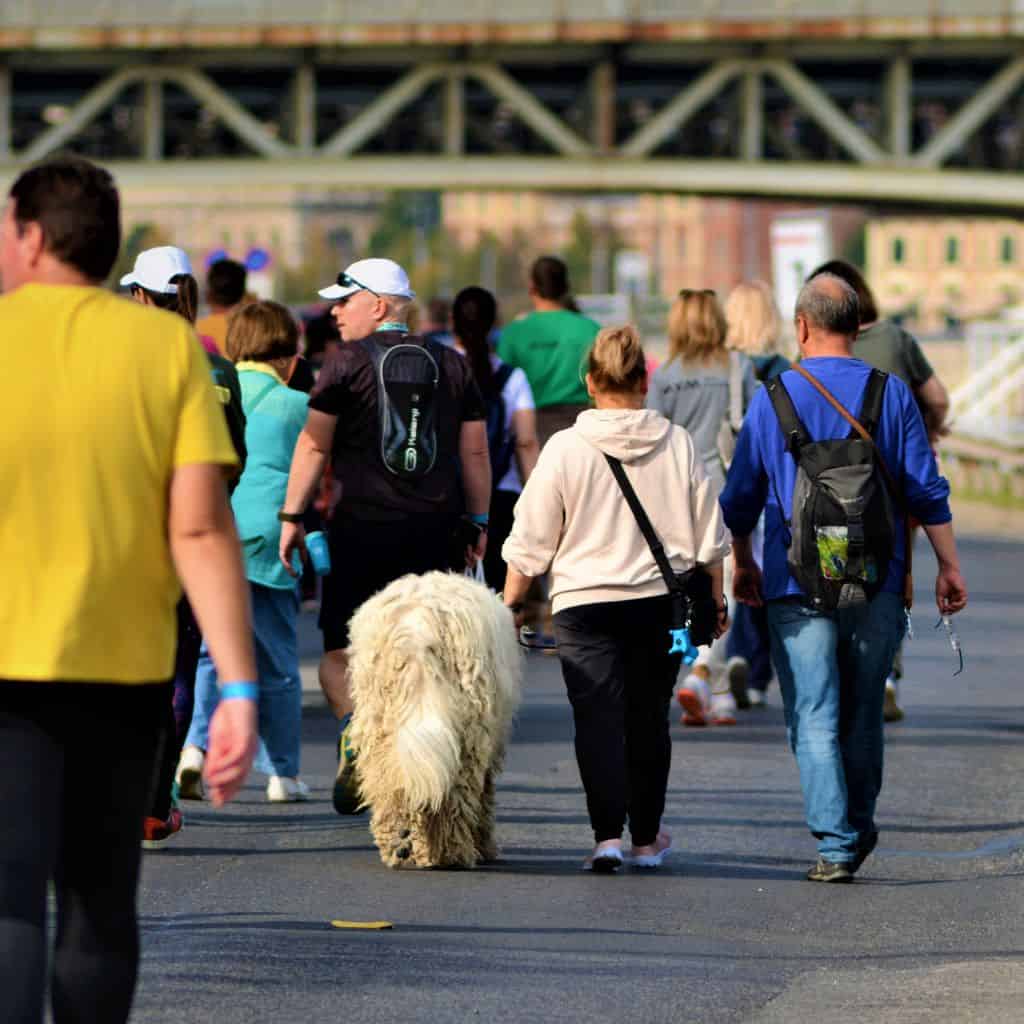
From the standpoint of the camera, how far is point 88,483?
15.2 ft

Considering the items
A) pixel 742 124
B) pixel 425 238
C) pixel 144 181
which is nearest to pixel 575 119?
pixel 742 124

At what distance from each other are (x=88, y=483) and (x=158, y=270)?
163 inches

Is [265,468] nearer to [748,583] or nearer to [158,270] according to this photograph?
[158,270]

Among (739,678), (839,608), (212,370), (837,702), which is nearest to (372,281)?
(212,370)

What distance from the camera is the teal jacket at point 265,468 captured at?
10.0 metres

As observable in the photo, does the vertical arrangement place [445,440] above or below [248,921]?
above

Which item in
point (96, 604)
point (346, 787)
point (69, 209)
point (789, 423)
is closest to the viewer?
point (96, 604)

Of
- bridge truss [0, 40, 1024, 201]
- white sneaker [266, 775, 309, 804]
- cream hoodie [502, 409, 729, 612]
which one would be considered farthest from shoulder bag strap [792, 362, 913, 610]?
bridge truss [0, 40, 1024, 201]

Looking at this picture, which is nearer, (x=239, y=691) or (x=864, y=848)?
(x=239, y=691)

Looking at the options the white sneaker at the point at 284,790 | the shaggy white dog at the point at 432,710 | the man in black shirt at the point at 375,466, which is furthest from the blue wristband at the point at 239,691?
the white sneaker at the point at 284,790

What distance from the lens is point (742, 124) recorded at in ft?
191

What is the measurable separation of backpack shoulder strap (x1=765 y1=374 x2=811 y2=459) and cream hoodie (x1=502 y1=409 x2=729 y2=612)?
34 cm

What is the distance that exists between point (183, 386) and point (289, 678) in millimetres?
5500

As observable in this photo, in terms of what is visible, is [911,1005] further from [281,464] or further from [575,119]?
[575,119]
